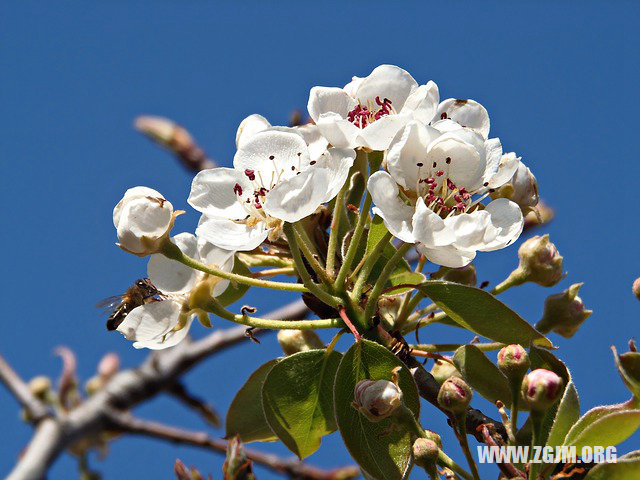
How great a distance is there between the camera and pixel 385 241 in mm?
1712

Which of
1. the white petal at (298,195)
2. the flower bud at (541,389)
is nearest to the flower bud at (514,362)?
the flower bud at (541,389)

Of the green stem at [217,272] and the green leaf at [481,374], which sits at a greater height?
the green leaf at [481,374]

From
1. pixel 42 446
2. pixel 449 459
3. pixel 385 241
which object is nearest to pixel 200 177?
pixel 385 241

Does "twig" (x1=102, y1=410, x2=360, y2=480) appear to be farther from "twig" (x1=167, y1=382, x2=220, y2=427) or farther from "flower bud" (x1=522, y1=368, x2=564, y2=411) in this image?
"flower bud" (x1=522, y1=368, x2=564, y2=411)

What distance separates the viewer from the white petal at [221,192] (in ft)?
6.04

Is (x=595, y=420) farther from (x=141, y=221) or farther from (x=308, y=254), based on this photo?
(x=141, y=221)

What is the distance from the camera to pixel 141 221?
177cm

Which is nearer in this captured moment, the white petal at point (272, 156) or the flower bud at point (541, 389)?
the flower bud at point (541, 389)

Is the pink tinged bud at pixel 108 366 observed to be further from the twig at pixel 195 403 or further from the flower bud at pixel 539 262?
the flower bud at pixel 539 262

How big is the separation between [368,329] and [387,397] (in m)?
0.21

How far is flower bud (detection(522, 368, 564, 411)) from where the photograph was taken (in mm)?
1622

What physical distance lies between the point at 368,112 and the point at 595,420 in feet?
2.59

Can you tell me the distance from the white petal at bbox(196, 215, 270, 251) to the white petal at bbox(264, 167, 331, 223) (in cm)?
9

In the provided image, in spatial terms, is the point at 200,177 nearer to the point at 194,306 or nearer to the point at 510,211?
the point at 194,306
